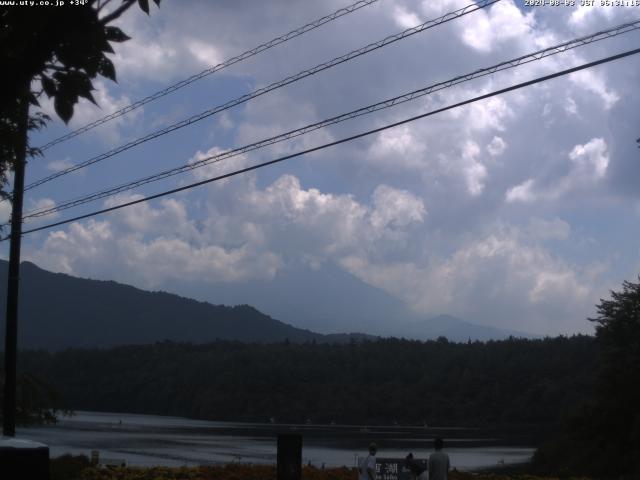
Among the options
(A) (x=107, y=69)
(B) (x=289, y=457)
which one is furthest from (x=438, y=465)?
(A) (x=107, y=69)

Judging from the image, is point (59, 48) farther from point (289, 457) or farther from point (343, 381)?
point (343, 381)

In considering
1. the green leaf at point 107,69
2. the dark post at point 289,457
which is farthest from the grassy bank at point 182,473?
the green leaf at point 107,69

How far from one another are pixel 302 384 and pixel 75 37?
12005 centimetres

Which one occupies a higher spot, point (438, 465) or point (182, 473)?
point (438, 465)

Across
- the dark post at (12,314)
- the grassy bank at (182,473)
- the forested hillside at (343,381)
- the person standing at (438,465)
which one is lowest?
the forested hillside at (343,381)

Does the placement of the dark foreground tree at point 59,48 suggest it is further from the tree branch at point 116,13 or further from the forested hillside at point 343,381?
the forested hillside at point 343,381

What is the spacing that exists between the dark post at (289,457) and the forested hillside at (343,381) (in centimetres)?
8155

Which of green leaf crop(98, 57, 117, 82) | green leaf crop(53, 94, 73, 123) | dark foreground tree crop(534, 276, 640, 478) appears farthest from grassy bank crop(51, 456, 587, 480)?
green leaf crop(53, 94, 73, 123)

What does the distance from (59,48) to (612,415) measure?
1354 inches

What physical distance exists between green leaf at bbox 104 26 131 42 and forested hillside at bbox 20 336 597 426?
91.4 metres

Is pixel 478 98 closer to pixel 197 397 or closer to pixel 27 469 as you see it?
pixel 27 469

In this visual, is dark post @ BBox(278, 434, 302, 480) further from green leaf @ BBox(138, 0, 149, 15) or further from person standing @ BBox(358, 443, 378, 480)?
green leaf @ BBox(138, 0, 149, 15)

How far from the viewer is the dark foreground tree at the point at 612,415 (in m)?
34.2

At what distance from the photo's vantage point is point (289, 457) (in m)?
15.1
